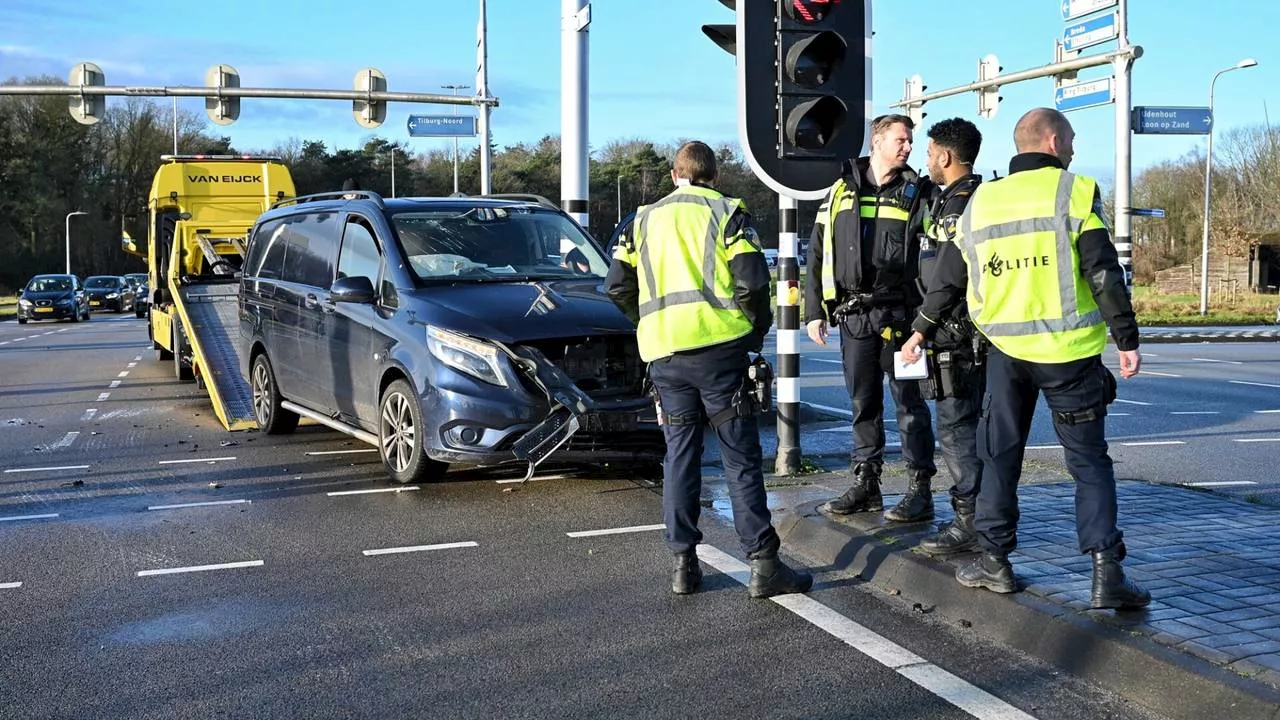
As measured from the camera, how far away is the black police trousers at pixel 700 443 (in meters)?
5.58

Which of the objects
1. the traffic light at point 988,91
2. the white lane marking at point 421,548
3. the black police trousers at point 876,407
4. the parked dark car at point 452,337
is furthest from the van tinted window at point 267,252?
the traffic light at point 988,91

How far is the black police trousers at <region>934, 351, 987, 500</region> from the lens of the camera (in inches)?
233

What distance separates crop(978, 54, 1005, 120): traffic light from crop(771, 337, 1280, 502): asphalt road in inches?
321

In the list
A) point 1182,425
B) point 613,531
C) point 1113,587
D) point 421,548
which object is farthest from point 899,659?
point 1182,425

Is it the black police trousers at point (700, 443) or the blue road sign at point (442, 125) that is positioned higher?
the blue road sign at point (442, 125)

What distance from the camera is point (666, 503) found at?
575cm

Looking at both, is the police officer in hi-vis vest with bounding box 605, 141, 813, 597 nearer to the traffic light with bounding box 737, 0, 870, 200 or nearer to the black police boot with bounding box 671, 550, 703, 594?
the black police boot with bounding box 671, 550, 703, 594

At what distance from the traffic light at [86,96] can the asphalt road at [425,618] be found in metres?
19.0

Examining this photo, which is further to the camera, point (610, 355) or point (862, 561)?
point (610, 355)

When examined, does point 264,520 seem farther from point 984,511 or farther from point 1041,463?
point 1041,463

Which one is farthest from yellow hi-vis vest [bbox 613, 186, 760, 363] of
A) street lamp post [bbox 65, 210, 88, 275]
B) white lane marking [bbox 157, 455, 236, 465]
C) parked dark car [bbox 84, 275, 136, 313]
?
street lamp post [bbox 65, 210, 88, 275]

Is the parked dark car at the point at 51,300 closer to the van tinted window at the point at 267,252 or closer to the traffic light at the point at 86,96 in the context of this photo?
the traffic light at the point at 86,96

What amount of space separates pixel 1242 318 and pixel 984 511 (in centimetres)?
3356

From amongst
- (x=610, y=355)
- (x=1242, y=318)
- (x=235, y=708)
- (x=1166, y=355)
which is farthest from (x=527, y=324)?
(x=1242, y=318)
